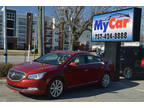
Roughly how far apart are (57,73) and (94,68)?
6.34 ft

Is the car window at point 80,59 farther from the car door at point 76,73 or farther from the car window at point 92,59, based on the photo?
the car window at point 92,59

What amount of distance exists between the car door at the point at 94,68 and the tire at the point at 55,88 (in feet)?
4.71

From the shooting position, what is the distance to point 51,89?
5.63 m

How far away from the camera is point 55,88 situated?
573cm

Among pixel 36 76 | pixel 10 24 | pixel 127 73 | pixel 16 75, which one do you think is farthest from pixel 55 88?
pixel 10 24

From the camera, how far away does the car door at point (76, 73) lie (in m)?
6.11

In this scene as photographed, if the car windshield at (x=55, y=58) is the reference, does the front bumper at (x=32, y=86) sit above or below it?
below

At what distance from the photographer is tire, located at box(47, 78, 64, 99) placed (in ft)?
18.3

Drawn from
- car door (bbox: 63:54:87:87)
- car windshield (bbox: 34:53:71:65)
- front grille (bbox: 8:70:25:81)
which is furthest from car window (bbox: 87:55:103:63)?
front grille (bbox: 8:70:25:81)

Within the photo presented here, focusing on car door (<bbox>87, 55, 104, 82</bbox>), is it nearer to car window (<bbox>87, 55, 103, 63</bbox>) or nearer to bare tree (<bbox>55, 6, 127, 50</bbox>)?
car window (<bbox>87, 55, 103, 63</bbox>)

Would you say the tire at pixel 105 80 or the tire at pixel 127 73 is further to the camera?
the tire at pixel 127 73

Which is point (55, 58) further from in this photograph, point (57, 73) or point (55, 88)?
point (55, 88)

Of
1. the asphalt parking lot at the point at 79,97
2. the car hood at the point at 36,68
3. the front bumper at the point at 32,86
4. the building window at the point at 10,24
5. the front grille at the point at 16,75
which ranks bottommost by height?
the asphalt parking lot at the point at 79,97

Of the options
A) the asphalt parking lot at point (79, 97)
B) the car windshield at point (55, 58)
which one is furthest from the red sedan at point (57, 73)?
the asphalt parking lot at point (79, 97)
